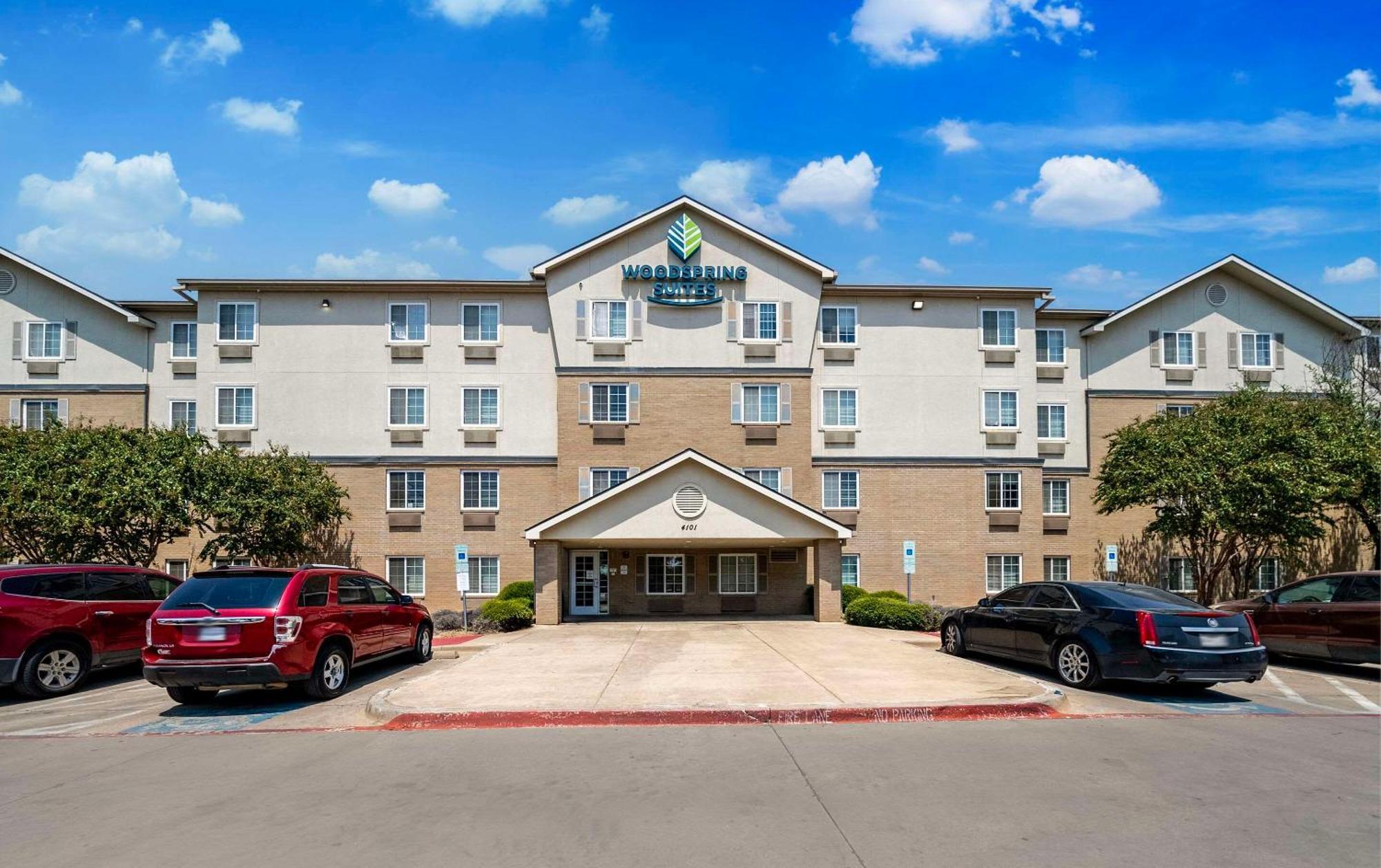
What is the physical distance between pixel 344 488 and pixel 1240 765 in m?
25.7

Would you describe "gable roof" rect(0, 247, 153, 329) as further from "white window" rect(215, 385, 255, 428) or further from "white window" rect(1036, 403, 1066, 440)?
"white window" rect(1036, 403, 1066, 440)

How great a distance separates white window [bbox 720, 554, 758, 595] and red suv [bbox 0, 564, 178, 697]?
673 inches

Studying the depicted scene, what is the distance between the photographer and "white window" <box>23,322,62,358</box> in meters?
29.3

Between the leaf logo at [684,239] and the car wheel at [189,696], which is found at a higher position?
the leaf logo at [684,239]

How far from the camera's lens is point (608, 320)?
94.2 feet

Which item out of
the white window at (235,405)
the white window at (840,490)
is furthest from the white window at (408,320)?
the white window at (840,490)

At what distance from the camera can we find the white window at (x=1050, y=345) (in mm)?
31500

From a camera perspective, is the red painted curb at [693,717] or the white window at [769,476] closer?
the red painted curb at [693,717]

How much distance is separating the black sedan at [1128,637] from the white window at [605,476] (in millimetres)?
16124

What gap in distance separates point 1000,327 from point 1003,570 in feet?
27.0

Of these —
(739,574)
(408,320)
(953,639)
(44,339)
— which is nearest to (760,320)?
(739,574)

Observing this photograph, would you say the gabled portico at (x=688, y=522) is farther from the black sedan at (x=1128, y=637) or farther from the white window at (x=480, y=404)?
the black sedan at (x=1128, y=637)

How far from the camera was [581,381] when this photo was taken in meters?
28.6

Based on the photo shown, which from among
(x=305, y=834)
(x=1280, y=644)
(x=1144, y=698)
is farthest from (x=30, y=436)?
(x=1280, y=644)
